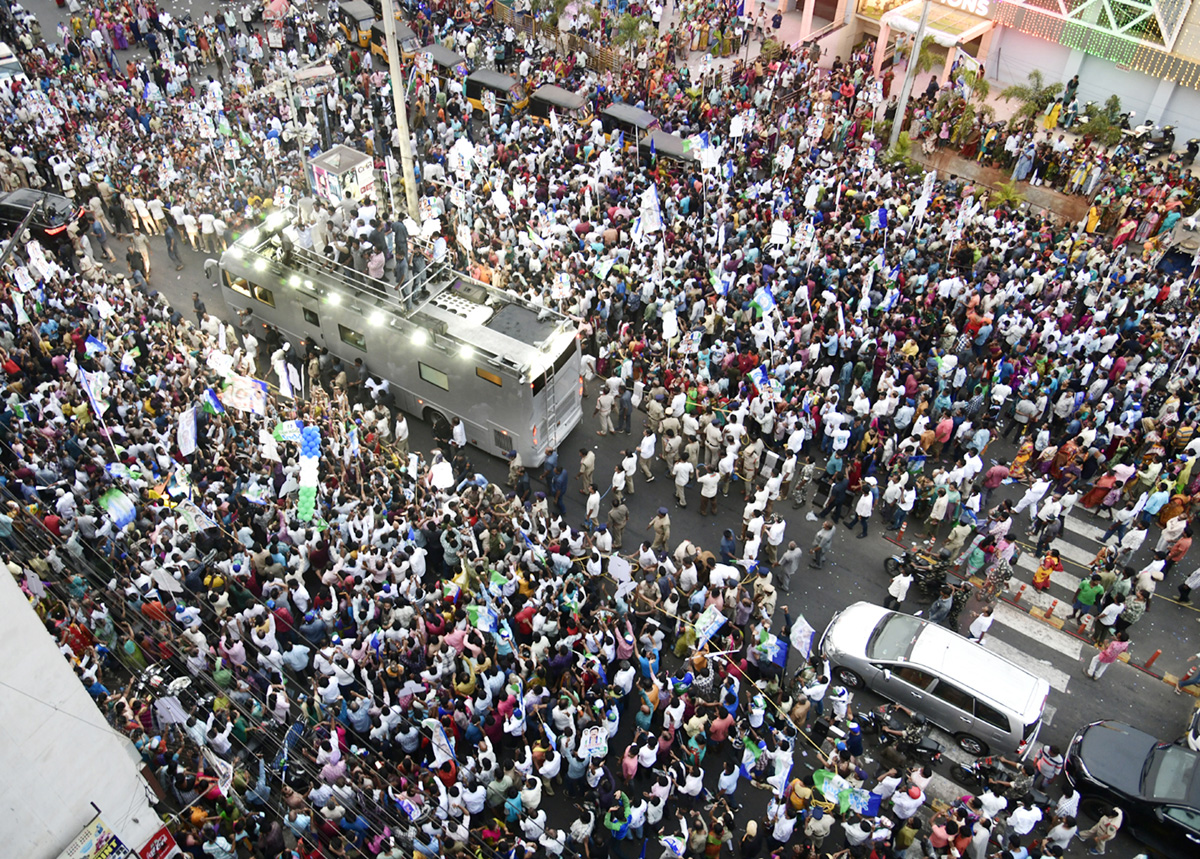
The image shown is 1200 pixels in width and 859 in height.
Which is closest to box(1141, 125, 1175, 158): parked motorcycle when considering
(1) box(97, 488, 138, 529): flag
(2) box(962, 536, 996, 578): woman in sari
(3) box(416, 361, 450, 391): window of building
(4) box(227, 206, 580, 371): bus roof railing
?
(2) box(962, 536, 996, 578): woman in sari

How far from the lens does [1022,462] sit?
19.5 m

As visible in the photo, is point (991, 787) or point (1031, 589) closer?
point (991, 787)

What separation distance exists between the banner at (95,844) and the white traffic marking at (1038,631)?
13.7 meters

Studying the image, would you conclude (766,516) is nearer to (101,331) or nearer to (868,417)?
(868,417)

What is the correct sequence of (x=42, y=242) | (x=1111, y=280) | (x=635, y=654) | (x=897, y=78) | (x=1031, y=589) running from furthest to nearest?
(x=897, y=78)
(x=42, y=242)
(x=1111, y=280)
(x=1031, y=589)
(x=635, y=654)

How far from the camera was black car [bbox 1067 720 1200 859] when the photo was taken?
43.9 feet

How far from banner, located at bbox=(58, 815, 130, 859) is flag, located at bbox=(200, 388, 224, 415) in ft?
28.7

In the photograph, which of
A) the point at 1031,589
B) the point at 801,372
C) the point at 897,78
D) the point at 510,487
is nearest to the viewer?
the point at 1031,589

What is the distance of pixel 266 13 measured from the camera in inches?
1497

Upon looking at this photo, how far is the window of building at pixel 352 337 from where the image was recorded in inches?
813

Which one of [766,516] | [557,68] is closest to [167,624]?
[766,516]

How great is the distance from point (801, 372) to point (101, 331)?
51.5 ft

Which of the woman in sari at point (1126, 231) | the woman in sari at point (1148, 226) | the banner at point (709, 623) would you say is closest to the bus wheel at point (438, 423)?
the banner at point (709, 623)

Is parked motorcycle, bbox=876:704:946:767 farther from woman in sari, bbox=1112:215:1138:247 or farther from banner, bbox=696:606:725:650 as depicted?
woman in sari, bbox=1112:215:1138:247
